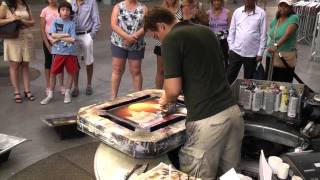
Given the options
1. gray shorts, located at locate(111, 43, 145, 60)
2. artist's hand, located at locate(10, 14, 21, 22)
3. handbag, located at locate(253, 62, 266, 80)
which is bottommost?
handbag, located at locate(253, 62, 266, 80)

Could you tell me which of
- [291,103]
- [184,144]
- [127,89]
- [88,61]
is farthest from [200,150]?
[127,89]

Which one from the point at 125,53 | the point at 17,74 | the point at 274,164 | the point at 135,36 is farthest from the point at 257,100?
the point at 17,74

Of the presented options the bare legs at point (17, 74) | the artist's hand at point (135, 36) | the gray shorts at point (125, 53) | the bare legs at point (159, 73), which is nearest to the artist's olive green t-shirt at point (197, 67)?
the artist's hand at point (135, 36)

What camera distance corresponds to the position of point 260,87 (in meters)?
3.24

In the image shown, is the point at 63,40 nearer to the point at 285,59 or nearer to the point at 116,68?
the point at 116,68

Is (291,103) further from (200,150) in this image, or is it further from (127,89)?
(127,89)

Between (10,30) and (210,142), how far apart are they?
11.5 ft

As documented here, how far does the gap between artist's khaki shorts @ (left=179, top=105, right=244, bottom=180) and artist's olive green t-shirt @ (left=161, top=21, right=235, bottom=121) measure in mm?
51

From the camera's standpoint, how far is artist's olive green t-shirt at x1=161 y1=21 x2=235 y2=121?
2.27 meters

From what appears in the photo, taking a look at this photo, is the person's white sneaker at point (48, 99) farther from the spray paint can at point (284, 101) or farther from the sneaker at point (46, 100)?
the spray paint can at point (284, 101)

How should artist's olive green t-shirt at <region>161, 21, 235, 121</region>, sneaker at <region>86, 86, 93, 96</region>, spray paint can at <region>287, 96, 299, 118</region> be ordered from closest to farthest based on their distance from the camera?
artist's olive green t-shirt at <region>161, 21, 235, 121</region> → spray paint can at <region>287, 96, 299, 118</region> → sneaker at <region>86, 86, 93, 96</region>

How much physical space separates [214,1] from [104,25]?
7.21 m

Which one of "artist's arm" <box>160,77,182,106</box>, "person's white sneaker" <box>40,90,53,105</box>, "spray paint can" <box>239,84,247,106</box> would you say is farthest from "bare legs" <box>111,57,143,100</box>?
"artist's arm" <box>160,77,182,106</box>

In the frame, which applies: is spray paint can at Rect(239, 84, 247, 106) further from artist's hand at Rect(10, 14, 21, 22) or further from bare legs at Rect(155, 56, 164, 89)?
artist's hand at Rect(10, 14, 21, 22)
